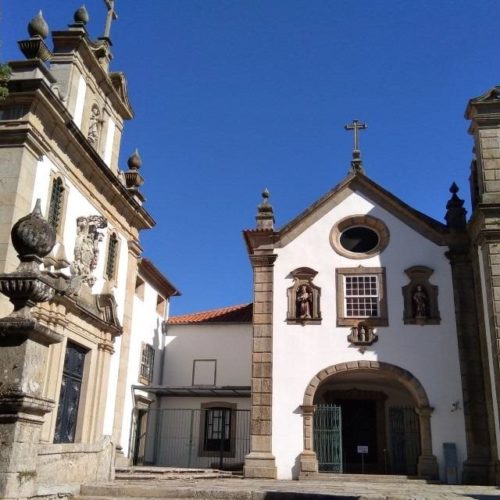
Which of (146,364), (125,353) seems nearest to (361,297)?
(125,353)

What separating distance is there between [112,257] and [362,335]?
7251 mm

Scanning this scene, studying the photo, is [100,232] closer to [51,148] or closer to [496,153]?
[51,148]

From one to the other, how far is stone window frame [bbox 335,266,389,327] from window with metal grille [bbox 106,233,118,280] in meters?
6.31

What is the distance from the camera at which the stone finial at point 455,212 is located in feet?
58.9

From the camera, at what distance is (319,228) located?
60.8ft

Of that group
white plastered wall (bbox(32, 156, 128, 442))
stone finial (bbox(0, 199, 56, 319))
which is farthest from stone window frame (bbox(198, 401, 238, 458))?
stone finial (bbox(0, 199, 56, 319))

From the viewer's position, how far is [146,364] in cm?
2148

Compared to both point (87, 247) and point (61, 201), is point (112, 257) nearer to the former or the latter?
point (87, 247)

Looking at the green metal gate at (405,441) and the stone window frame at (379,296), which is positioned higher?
the stone window frame at (379,296)

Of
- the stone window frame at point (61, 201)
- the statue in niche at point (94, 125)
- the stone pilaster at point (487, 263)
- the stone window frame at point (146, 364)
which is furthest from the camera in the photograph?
the stone window frame at point (146, 364)

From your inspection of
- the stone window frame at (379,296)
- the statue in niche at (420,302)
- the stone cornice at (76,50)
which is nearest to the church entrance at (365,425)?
the stone window frame at (379,296)

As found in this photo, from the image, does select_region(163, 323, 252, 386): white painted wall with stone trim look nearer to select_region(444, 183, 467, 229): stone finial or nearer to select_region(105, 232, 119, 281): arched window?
select_region(105, 232, 119, 281): arched window

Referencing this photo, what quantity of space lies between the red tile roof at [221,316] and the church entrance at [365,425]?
17.4ft

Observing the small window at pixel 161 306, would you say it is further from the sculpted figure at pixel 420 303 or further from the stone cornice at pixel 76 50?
the sculpted figure at pixel 420 303
